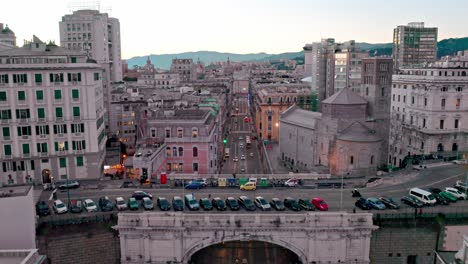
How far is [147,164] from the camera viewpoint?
62750mm

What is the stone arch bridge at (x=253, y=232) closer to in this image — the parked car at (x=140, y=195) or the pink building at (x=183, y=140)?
the parked car at (x=140, y=195)

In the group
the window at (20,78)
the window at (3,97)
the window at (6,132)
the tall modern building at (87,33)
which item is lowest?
the window at (6,132)

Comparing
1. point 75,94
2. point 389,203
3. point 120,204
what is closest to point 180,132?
point 75,94

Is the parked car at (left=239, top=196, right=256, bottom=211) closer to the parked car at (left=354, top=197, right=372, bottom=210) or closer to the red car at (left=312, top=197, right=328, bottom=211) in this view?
the red car at (left=312, top=197, right=328, bottom=211)

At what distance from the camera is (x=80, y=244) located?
152 ft

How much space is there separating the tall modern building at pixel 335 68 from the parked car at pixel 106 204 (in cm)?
8462

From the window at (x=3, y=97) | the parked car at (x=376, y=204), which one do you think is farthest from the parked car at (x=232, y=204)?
the window at (x=3, y=97)

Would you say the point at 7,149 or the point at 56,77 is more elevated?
the point at 56,77

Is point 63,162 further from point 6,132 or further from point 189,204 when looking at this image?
point 189,204

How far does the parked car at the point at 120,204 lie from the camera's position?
48.2 metres

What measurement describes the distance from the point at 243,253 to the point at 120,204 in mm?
14852

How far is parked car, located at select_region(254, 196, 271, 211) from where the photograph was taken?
157ft

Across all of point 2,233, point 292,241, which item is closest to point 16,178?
point 2,233

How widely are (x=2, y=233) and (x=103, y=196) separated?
1511cm
